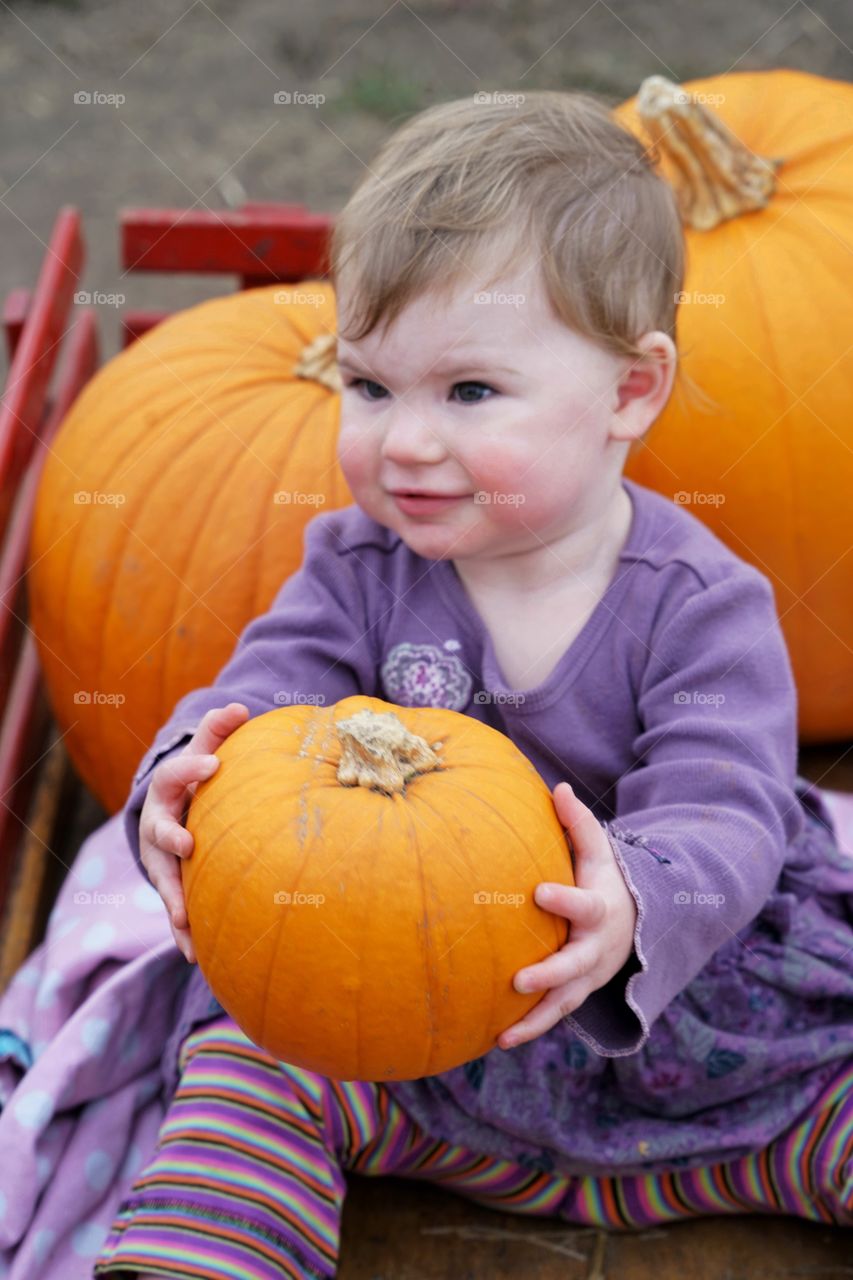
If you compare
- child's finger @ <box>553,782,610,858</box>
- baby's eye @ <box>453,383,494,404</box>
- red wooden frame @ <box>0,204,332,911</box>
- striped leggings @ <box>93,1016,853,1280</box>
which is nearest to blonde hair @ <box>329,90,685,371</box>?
baby's eye @ <box>453,383,494,404</box>

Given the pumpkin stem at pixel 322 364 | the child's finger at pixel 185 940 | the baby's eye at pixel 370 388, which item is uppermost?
the baby's eye at pixel 370 388

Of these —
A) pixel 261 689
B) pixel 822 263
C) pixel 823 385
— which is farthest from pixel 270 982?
pixel 822 263

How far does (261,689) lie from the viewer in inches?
66.4

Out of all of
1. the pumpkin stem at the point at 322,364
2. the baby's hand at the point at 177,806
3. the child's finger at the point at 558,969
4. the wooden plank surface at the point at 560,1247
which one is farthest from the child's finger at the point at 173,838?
the pumpkin stem at the point at 322,364

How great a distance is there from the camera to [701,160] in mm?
2258

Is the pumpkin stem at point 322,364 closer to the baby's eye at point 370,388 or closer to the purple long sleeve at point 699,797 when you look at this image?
the baby's eye at point 370,388

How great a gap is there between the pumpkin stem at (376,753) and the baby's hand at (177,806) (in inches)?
6.1

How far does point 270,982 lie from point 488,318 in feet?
2.39

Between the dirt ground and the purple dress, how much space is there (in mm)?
3041

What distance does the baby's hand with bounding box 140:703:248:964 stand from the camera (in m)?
1.40

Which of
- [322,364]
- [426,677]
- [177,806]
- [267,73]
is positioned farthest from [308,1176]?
[267,73]

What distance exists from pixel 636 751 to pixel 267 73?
4.54 metres

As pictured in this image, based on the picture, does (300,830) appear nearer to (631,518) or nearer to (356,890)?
(356,890)

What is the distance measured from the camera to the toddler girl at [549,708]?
1.51 m
